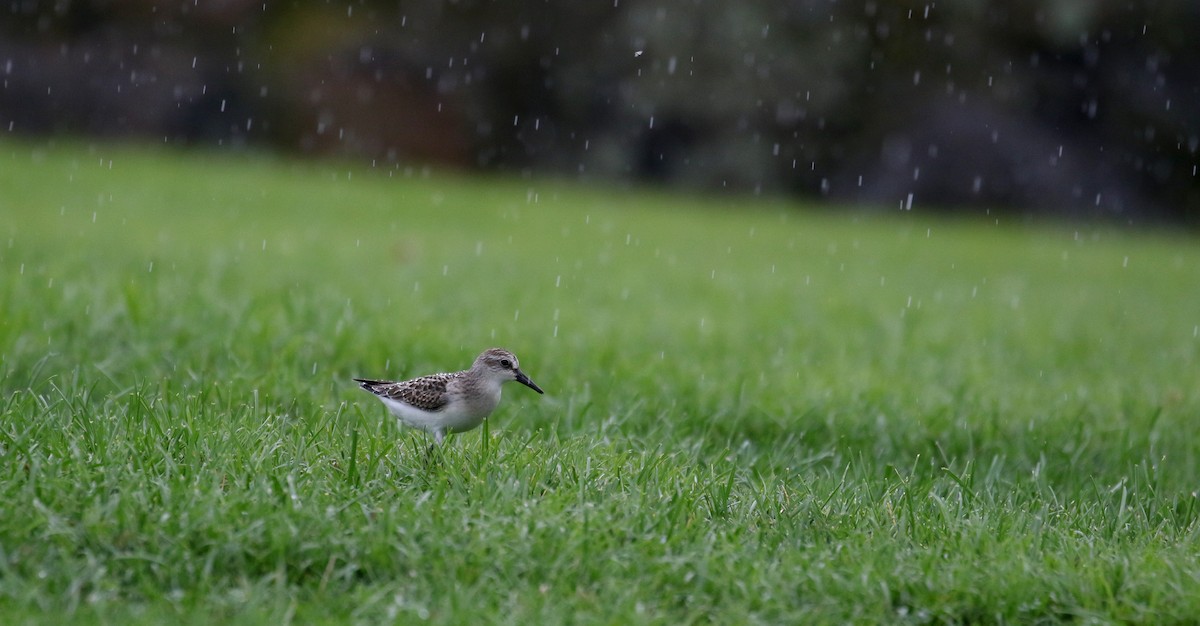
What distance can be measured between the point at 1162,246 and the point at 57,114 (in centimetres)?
2065

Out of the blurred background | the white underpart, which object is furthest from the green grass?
the blurred background

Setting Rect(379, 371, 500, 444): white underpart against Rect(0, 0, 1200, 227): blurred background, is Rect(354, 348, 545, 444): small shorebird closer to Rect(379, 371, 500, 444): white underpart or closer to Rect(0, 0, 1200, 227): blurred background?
Rect(379, 371, 500, 444): white underpart

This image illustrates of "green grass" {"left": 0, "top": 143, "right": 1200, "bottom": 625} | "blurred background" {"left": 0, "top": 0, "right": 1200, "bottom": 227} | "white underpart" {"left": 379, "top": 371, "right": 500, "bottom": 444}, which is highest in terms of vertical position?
"blurred background" {"left": 0, "top": 0, "right": 1200, "bottom": 227}

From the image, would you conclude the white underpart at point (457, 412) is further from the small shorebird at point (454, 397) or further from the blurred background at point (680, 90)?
the blurred background at point (680, 90)

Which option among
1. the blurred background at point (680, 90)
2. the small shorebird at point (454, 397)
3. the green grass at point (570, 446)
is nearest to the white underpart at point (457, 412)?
the small shorebird at point (454, 397)

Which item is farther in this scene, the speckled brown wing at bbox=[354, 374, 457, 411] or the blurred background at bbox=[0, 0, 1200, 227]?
the blurred background at bbox=[0, 0, 1200, 227]

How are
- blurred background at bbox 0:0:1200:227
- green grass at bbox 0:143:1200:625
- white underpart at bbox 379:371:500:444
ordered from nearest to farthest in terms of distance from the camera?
green grass at bbox 0:143:1200:625, white underpart at bbox 379:371:500:444, blurred background at bbox 0:0:1200:227

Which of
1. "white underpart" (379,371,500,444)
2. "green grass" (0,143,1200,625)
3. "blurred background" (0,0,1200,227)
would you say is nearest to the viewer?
"green grass" (0,143,1200,625)

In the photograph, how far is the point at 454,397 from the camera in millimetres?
4711

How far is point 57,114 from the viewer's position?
22906 mm

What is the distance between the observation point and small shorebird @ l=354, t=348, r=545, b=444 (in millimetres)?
4715

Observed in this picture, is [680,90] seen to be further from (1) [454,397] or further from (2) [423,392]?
(1) [454,397]

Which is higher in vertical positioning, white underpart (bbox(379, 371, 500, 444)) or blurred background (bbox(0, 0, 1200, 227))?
blurred background (bbox(0, 0, 1200, 227))

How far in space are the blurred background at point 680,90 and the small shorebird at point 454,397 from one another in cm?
1921
